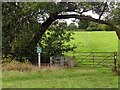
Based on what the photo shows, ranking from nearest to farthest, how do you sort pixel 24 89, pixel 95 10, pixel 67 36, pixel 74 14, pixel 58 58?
pixel 24 89 < pixel 95 10 < pixel 74 14 < pixel 58 58 < pixel 67 36

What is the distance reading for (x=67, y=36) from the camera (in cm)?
1692

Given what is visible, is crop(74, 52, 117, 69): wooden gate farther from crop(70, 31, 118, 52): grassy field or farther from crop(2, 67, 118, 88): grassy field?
crop(2, 67, 118, 88): grassy field

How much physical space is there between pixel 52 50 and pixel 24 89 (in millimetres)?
8498

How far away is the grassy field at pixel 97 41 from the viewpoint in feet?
74.2

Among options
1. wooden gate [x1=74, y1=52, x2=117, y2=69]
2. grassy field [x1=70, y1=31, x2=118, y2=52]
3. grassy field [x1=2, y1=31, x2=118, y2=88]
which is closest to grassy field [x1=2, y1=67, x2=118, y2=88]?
grassy field [x1=2, y1=31, x2=118, y2=88]

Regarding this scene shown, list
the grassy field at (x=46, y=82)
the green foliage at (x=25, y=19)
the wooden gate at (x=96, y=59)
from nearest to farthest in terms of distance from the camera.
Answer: the grassy field at (x=46, y=82), the green foliage at (x=25, y=19), the wooden gate at (x=96, y=59)

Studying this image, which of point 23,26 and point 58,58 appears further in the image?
point 58,58

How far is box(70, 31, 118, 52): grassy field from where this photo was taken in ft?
74.2

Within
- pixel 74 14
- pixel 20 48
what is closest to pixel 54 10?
pixel 74 14

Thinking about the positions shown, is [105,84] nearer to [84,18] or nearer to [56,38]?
[84,18]

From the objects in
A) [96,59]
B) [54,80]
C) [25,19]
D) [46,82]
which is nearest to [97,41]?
[96,59]

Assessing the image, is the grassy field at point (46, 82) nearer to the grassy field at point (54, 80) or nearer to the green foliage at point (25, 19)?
the grassy field at point (54, 80)

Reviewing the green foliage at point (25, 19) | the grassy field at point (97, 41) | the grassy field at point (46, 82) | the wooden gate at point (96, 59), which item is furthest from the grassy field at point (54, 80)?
the grassy field at point (97, 41)

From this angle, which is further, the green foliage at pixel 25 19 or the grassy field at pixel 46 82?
the green foliage at pixel 25 19
